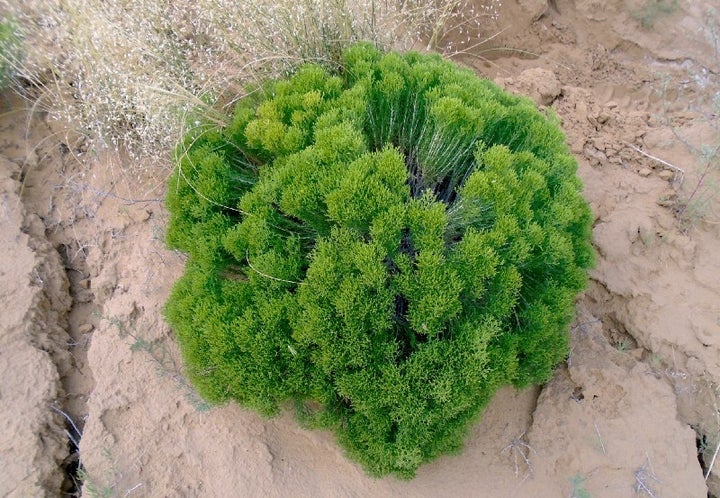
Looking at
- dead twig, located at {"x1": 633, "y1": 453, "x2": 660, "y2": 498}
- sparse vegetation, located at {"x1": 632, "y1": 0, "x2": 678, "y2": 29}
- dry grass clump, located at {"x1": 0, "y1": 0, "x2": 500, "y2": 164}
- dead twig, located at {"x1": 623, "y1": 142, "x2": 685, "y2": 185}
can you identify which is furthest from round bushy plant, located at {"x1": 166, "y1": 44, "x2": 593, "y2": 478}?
→ sparse vegetation, located at {"x1": 632, "y1": 0, "x2": 678, "y2": 29}

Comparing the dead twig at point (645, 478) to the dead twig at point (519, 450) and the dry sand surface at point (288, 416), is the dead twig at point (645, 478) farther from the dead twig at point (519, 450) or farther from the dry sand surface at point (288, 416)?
the dead twig at point (519, 450)

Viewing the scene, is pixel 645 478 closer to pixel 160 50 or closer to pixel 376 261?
pixel 376 261

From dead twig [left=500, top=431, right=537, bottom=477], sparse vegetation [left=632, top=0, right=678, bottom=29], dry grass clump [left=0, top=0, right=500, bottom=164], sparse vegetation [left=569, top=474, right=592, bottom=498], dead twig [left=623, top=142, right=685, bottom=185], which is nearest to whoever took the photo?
sparse vegetation [left=569, top=474, right=592, bottom=498]

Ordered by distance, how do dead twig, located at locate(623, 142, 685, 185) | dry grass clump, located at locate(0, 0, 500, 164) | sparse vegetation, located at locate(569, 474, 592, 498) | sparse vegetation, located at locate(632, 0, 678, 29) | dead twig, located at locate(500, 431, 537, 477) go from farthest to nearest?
sparse vegetation, located at locate(632, 0, 678, 29) → dead twig, located at locate(623, 142, 685, 185) → dry grass clump, located at locate(0, 0, 500, 164) → dead twig, located at locate(500, 431, 537, 477) → sparse vegetation, located at locate(569, 474, 592, 498)

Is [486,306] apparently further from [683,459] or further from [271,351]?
[683,459]

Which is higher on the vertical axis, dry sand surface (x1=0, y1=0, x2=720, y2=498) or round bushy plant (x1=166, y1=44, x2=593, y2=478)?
round bushy plant (x1=166, y1=44, x2=593, y2=478)

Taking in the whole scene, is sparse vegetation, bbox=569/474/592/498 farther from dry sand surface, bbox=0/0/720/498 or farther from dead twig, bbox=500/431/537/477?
dead twig, bbox=500/431/537/477

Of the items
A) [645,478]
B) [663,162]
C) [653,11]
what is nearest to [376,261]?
[645,478]

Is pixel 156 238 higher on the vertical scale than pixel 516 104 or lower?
lower

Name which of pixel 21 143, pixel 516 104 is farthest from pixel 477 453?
pixel 21 143
